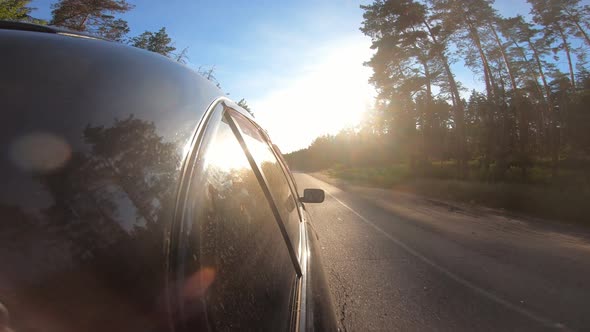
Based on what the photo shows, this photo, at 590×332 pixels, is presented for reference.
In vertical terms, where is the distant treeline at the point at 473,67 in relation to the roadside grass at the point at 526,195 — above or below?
above

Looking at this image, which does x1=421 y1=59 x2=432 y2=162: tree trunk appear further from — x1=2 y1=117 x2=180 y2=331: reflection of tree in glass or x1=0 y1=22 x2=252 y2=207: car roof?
x1=2 y1=117 x2=180 y2=331: reflection of tree in glass

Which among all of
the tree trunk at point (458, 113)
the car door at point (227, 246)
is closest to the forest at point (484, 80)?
the tree trunk at point (458, 113)

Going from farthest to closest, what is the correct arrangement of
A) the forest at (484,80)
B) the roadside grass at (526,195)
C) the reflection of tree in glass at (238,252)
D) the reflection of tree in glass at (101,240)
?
the forest at (484,80) → the roadside grass at (526,195) → the reflection of tree in glass at (238,252) → the reflection of tree in glass at (101,240)

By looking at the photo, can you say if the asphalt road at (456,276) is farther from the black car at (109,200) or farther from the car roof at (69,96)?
the car roof at (69,96)

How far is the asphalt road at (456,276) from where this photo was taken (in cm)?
392

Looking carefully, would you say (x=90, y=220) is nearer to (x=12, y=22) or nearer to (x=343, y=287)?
(x=12, y=22)

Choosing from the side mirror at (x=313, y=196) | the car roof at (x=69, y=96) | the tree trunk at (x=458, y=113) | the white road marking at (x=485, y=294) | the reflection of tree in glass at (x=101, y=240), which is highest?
the tree trunk at (x=458, y=113)

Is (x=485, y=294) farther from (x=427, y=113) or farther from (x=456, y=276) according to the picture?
(x=427, y=113)

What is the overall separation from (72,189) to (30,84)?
0.28 meters

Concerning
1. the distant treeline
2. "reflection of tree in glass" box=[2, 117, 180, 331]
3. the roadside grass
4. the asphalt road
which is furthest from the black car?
the distant treeline

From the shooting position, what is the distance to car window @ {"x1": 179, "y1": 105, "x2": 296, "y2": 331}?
2.73ft

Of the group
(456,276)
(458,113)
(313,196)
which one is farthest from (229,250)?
(458,113)

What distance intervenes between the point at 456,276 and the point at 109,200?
5.74m

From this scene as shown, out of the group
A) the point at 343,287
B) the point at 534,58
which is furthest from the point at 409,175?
the point at 343,287
